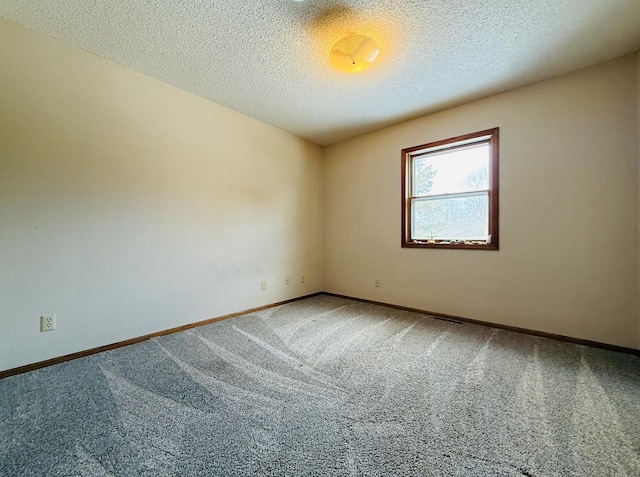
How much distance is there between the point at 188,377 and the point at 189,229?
1.50 m

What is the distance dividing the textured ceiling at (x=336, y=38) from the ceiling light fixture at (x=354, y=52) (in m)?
0.12

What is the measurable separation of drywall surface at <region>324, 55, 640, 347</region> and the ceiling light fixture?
1611mm

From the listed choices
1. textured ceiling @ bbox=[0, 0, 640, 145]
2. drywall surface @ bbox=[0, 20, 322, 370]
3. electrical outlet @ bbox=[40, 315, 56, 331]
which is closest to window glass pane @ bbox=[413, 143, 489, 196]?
textured ceiling @ bbox=[0, 0, 640, 145]

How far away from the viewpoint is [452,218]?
2.96 m

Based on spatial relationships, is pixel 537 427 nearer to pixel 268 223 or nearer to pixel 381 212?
pixel 381 212

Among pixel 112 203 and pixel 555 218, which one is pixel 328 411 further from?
pixel 555 218

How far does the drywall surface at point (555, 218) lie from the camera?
203 cm

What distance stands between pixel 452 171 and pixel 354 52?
1878 mm

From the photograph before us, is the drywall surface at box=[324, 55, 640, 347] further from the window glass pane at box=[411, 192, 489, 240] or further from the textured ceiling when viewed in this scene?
the textured ceiling

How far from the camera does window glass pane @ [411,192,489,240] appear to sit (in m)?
2.76

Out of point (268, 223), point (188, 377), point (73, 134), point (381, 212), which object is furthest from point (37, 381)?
point (381, 212)

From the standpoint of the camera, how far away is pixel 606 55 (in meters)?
2.02

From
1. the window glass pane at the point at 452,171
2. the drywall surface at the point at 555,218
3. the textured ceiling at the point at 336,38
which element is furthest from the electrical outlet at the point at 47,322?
the window glass pane at the point at 452,171

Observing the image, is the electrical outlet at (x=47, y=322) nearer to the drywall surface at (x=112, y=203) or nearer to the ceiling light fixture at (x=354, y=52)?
the drywall surface at (x=112, y=203)
